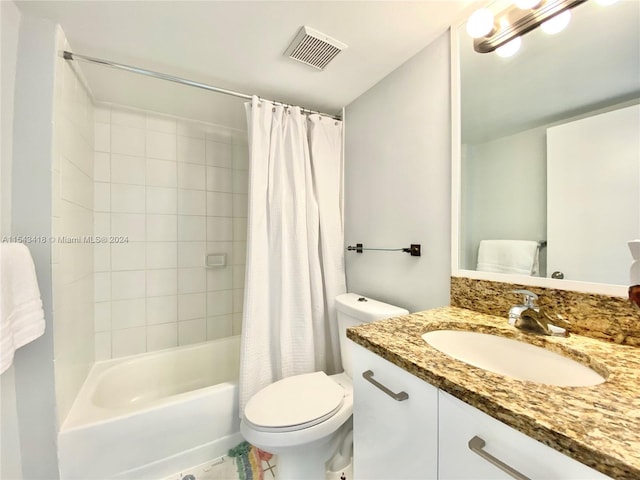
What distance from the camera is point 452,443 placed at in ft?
1.84

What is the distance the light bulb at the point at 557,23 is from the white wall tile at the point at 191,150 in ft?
6.82

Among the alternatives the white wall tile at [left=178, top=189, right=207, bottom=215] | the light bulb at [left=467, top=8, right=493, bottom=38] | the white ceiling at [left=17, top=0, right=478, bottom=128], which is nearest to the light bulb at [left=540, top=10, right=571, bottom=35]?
the light bulb at [left=467, top=8, right=493, bottom=38]

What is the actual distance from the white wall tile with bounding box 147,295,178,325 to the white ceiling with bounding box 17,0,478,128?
1.39m

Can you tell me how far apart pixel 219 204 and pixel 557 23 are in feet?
6.94

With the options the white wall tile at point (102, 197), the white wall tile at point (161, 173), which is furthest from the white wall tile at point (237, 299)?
the white wall tile at point (102, 197)

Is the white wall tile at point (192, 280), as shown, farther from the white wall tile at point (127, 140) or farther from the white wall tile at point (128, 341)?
the white wall tile at point (127, 140)

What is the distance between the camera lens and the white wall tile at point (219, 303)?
2133 millimetres

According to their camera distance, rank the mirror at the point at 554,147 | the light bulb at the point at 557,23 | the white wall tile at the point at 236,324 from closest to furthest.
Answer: the mirror at the point at 554,147 < the light bulb at the point at 557,23 < the white wall tile at the point at 236,324

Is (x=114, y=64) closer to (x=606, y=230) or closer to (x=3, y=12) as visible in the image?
(x=3, y=12)

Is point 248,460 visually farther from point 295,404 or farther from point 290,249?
point 290,249

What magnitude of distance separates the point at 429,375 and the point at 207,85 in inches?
68.3

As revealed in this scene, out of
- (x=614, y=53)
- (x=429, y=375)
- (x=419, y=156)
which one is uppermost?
(x=614, y=53)

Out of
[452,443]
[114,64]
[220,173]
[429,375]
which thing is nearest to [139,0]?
[114,64]

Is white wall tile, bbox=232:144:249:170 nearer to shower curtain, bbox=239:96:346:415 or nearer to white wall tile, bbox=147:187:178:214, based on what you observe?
white wall tile, bbox=147:187:178:214
